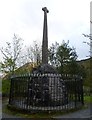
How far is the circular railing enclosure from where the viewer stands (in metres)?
11.3

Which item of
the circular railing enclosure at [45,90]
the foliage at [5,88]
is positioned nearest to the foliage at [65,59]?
the foliage at [5,88]

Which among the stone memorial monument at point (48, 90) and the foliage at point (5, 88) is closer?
the stone memorial monument at point (48, 90)

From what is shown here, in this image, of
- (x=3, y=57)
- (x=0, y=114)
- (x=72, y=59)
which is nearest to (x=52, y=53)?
(x=72, y=59)

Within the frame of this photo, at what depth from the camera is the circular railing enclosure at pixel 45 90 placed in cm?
1132

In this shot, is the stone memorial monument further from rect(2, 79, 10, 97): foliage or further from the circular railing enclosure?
rect(2, 79, 10, 97): foliage

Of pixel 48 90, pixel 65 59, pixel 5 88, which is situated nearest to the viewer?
pixel 48 90

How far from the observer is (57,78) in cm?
1186

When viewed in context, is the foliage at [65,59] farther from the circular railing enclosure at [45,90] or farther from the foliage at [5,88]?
the circular railing enclosure at [45,90]

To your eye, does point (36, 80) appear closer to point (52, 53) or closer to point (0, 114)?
point (0, 114)

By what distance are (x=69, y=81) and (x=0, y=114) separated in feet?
12.7

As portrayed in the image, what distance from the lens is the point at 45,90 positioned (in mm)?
11570

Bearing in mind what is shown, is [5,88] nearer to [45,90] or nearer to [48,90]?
[45,90]

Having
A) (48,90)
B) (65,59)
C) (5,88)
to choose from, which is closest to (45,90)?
(48,90)

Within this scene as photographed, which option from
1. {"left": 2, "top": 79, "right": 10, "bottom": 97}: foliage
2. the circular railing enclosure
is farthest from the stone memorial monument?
{"left": 2, "top": 79, "right": 10, "bottom": 97}: foliage
